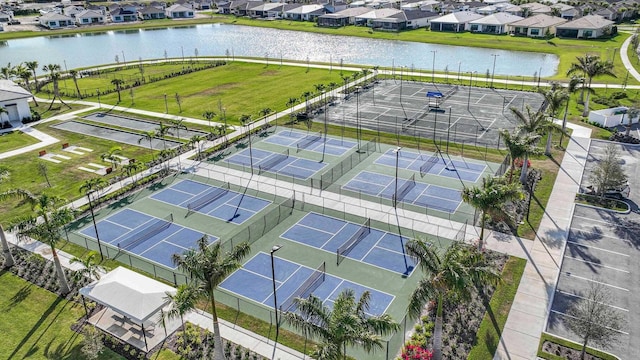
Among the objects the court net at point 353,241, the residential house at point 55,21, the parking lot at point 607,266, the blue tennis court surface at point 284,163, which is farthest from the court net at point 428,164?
the residential house at point 55,21

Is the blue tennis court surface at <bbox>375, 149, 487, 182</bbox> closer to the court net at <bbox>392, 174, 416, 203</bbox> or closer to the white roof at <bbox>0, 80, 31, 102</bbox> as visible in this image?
the court net at <bbox>392, 174, 416, 203</bbox>

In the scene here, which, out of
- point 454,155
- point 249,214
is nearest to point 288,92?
point 454,155

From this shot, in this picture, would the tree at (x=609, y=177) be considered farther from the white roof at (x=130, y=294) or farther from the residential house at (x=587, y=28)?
the residential house at (x=587, y=28)

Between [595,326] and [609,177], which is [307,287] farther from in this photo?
[609,177]

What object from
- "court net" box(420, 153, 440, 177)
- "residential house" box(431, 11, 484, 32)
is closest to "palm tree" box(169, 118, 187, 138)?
"court net" box(420, 153, 440, 177)

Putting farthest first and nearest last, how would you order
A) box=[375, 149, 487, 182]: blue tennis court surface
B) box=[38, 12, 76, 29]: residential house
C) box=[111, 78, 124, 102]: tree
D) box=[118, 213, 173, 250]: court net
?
1. box=[38, 12, 76, 29]: residential house
2. box=[111, 78, 124, 102]: tree
3. box=[375, 149, 487, 182]: blue tennis court surface
4. box=[118, 213, 173, 250]: court net
